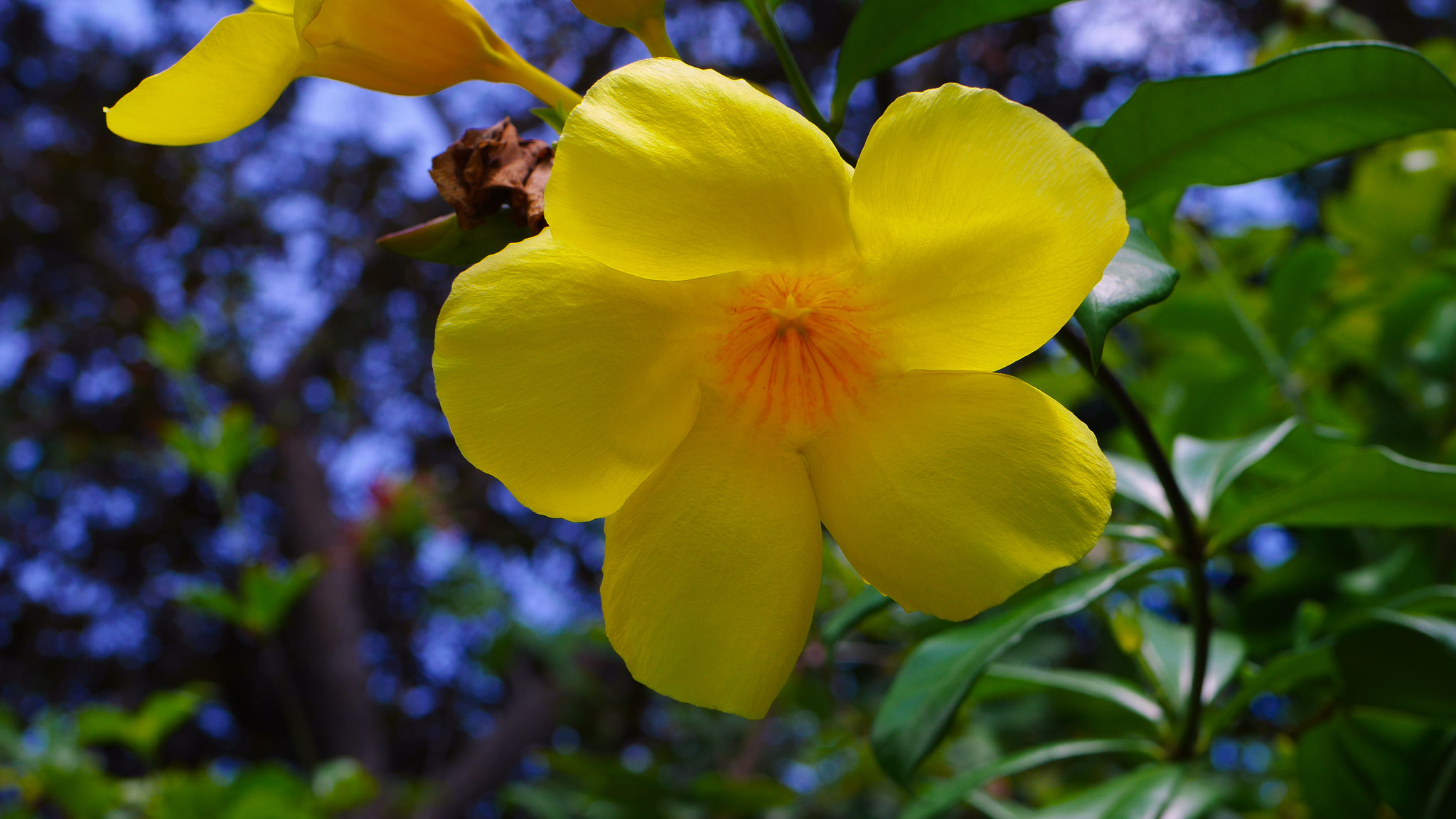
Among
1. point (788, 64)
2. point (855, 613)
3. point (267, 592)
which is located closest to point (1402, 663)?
point (855, 613)

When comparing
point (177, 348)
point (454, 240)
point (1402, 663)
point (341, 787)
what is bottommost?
point (341, 787)

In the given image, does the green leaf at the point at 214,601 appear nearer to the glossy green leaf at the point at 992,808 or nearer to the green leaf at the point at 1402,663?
the glossy green leaf at the point at 992,808

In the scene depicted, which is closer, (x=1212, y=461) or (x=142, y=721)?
(x=1212, y=461)

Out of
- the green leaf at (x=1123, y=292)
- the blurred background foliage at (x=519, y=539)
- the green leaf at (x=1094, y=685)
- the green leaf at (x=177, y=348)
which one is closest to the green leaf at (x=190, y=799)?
the blurred background foliage at (x=519, y=539)

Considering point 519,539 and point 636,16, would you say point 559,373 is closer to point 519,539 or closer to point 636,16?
point 636,16

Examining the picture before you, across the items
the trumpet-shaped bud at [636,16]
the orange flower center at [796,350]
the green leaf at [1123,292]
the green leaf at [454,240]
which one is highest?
the trumpet-shaped bud at [636,16]

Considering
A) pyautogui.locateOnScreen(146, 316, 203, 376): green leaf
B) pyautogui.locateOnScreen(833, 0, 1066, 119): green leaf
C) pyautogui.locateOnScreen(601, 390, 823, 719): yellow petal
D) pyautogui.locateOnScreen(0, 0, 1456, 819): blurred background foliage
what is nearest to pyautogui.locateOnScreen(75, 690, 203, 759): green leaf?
pyautogui.locateOnScreen(0, 0, 1456, 819): blurred background foliage
